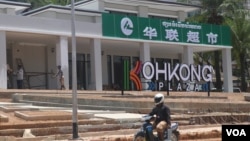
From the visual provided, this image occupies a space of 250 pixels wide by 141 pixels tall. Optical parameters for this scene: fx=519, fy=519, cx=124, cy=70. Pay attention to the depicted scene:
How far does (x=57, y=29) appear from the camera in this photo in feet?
98.9

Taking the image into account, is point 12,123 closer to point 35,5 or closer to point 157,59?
point 157,59

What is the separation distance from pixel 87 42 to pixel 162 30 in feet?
17.2

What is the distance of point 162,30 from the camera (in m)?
35.3

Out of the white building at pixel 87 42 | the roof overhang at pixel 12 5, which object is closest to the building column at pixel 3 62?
the white building at pixel 87 42

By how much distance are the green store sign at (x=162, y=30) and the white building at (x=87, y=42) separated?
0.23 ft

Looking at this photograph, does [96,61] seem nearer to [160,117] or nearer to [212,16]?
[212,16]

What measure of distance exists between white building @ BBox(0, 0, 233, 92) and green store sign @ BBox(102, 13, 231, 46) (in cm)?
7

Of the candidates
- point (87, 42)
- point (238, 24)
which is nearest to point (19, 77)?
point (87, 42)

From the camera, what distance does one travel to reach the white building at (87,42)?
97.2ft

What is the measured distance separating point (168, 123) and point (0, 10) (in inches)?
893

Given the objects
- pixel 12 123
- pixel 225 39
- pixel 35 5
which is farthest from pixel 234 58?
pixel 12 123

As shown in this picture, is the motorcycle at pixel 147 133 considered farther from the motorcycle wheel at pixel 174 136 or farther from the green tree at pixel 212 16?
the green tree at pixel 212 16

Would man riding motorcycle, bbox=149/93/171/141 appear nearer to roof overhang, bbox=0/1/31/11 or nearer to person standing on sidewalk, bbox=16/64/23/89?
person standing on sidewalk, bbox=16/64/23/89

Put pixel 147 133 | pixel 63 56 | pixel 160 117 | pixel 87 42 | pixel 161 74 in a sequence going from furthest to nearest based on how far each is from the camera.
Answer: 1. pixel 87 42
2. pixel 63 56
3. pixel 161 74
4. pixel 160 117
5. pixel 147 133
